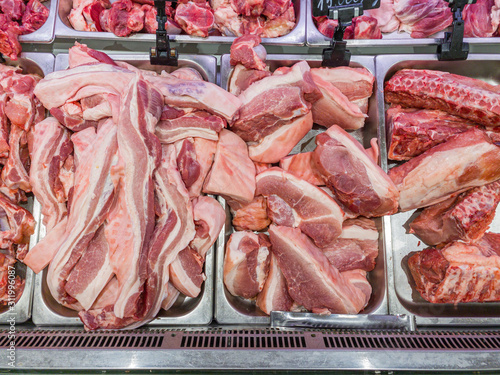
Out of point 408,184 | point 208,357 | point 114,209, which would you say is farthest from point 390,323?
point 114,209

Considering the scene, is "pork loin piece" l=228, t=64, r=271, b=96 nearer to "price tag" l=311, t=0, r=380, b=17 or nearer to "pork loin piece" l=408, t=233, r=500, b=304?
"price tag" l=311, t=0, r=380, b=17

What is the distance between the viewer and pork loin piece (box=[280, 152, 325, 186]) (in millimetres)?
2396

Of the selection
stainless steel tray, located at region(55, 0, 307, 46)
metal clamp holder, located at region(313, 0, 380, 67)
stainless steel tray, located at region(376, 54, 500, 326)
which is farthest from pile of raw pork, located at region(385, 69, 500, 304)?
stainless steel tray, located at region(55, 0, 307, 46)

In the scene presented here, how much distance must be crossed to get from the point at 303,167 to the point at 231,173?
0.53m

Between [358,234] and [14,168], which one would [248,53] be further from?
[14,168]

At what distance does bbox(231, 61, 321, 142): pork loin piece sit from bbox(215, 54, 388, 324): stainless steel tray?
368mm

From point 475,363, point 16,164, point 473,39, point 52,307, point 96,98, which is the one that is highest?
point 473,39

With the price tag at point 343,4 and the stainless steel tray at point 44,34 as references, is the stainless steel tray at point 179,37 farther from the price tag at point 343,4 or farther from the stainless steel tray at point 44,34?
the price tag at point 343,4

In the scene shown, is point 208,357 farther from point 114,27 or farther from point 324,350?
point 114,27

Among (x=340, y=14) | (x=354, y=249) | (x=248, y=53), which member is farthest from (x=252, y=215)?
(x=340, y=14)

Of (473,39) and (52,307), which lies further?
(473,39)

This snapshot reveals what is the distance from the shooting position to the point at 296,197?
2.27 meters

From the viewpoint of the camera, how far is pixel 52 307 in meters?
2.26

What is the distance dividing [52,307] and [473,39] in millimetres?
3541
